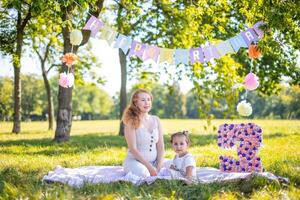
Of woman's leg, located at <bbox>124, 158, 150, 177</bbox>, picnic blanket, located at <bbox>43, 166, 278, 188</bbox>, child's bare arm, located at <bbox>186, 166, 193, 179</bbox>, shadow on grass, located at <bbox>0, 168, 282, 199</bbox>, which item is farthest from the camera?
woman's leg, located at <bbox>124, 158, 150, 177</bbox>

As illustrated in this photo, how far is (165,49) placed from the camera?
698cm

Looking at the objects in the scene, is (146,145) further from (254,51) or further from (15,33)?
(15,33)

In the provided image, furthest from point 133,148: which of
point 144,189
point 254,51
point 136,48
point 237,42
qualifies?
point 237,42

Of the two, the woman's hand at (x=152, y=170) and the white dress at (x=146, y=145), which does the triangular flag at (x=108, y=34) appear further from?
the woman's hand at (x=152, y=170)

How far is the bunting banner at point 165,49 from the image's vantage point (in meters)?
6.76

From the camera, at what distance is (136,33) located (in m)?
14.2

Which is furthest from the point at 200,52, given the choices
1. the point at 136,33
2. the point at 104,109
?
the point at 104,109

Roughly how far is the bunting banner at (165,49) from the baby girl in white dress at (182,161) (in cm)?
182

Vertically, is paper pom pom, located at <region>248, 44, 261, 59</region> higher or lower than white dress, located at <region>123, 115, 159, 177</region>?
higher

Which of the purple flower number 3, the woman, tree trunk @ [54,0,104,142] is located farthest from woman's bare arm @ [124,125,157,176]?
tree trunk @ [54,0,104,142]

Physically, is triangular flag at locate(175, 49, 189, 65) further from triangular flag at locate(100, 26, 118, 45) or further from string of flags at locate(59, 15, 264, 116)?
triangular flag at locate(100, 26, 118, 45)

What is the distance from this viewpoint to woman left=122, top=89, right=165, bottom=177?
5672 mm

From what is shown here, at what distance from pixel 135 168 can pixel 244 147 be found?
163cm

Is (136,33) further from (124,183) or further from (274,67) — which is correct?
(124,183)
